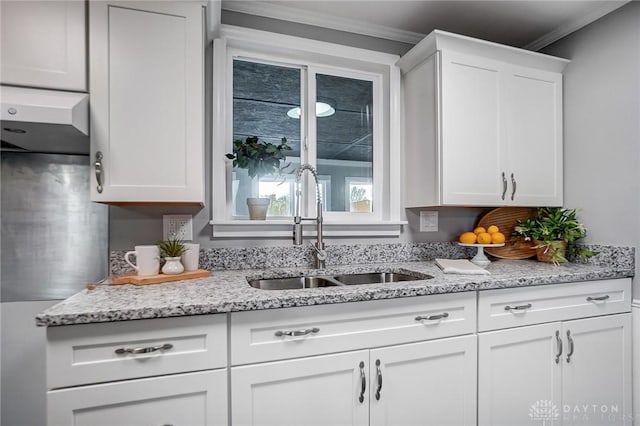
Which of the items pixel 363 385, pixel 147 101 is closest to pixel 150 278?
pixel 147 101

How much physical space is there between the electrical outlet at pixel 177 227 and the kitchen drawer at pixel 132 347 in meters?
0.69

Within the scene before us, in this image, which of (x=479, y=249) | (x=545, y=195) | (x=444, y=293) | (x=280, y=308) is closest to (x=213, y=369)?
(x=280, y=308)

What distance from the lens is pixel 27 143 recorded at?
142cm

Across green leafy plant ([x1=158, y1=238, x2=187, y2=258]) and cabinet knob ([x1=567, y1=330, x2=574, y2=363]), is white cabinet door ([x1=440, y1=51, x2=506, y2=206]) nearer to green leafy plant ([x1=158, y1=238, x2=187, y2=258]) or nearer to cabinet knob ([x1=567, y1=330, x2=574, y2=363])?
cabinet knob ([x1=567, y1=330, x2=574, y2=363])

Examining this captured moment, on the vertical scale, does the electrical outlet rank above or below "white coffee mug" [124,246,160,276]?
above

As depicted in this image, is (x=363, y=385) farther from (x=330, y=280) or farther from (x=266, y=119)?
(x=266, y=119)

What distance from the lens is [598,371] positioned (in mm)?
1723

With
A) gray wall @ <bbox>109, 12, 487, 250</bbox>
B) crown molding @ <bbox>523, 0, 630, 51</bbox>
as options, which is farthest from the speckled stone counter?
crown molding @ <bbox>523, 0, 630, 51</bbox>

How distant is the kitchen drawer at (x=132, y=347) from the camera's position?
1006 millimetres

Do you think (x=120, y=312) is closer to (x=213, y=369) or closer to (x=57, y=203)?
(x=213, y=369)

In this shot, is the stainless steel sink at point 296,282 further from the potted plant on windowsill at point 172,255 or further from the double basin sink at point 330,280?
the potted plant on windowsill at point 172,255

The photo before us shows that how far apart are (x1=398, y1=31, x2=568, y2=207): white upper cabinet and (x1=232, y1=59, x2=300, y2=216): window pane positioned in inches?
28.0

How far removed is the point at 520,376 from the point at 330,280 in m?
0.97

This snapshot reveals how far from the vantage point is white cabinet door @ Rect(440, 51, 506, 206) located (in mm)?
1846
